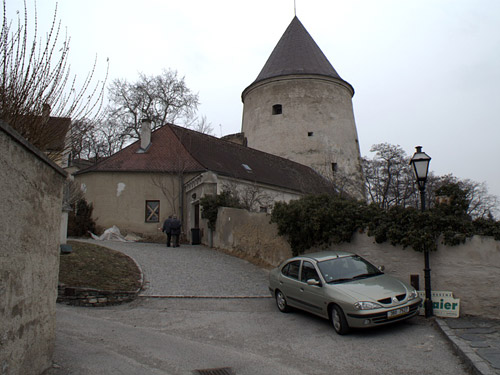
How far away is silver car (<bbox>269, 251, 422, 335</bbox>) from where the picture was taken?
820cm

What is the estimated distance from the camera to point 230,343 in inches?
316

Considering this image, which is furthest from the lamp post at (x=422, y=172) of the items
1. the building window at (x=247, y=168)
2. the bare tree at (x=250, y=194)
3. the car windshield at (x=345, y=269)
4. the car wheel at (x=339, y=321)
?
the building window at (x=247, y=168)

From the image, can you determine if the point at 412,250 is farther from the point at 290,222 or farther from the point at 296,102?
the point at 296,102

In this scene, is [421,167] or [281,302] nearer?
[421,167]

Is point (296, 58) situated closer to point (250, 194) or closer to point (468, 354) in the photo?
point (250, 194)

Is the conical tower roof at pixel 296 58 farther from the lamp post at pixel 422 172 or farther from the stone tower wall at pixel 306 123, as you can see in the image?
the lamp post at pixel 422 172

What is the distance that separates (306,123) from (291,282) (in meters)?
28.5

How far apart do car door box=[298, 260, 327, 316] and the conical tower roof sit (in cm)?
3014

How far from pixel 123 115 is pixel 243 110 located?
10906 mm

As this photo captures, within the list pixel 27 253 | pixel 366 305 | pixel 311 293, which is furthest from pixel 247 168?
pixel 27 253

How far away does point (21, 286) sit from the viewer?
16.5ft

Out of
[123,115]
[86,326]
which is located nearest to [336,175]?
[123,115]

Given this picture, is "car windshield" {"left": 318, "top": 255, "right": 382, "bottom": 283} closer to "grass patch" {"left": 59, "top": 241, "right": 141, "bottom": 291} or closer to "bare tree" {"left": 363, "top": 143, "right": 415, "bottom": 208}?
"grass patch" {"left": 59, "top": 241, "right": 141, "bottom": 291}

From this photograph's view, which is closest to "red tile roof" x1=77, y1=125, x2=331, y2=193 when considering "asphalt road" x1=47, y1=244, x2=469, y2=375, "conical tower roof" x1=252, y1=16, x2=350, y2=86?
"conical tower roof" x1=252, y1=16, x2=350, y2=86
